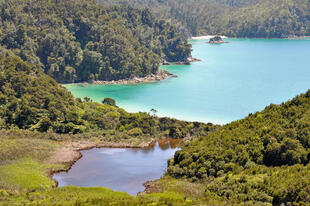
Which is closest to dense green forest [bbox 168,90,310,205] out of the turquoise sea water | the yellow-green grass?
the yellow-green grass

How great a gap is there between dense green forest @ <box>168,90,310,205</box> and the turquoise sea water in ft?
91.6

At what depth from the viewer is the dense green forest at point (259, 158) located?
34.9m

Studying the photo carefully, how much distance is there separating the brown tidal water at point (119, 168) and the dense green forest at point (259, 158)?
365 cm

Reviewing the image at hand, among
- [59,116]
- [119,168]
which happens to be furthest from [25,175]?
[59,116]

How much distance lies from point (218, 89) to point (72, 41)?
45.1 meters

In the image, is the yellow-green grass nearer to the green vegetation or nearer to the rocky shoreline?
the green vegetation

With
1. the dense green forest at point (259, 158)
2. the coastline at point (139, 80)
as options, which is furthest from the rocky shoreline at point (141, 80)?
the dense green forest at point (259, 158)

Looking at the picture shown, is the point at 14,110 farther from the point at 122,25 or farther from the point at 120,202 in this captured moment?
the point at 122,25

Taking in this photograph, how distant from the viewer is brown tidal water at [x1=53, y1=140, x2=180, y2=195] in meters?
42.8

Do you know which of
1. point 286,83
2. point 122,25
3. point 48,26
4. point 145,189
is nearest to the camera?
point 145,189

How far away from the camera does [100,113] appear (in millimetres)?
70562

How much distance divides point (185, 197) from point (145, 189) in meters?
6.20

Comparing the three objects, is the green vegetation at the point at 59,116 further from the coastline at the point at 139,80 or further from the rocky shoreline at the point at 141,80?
the rocky shoreline at the point at 141,80

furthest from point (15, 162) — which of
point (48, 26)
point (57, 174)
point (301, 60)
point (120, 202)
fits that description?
point (301, 60)
